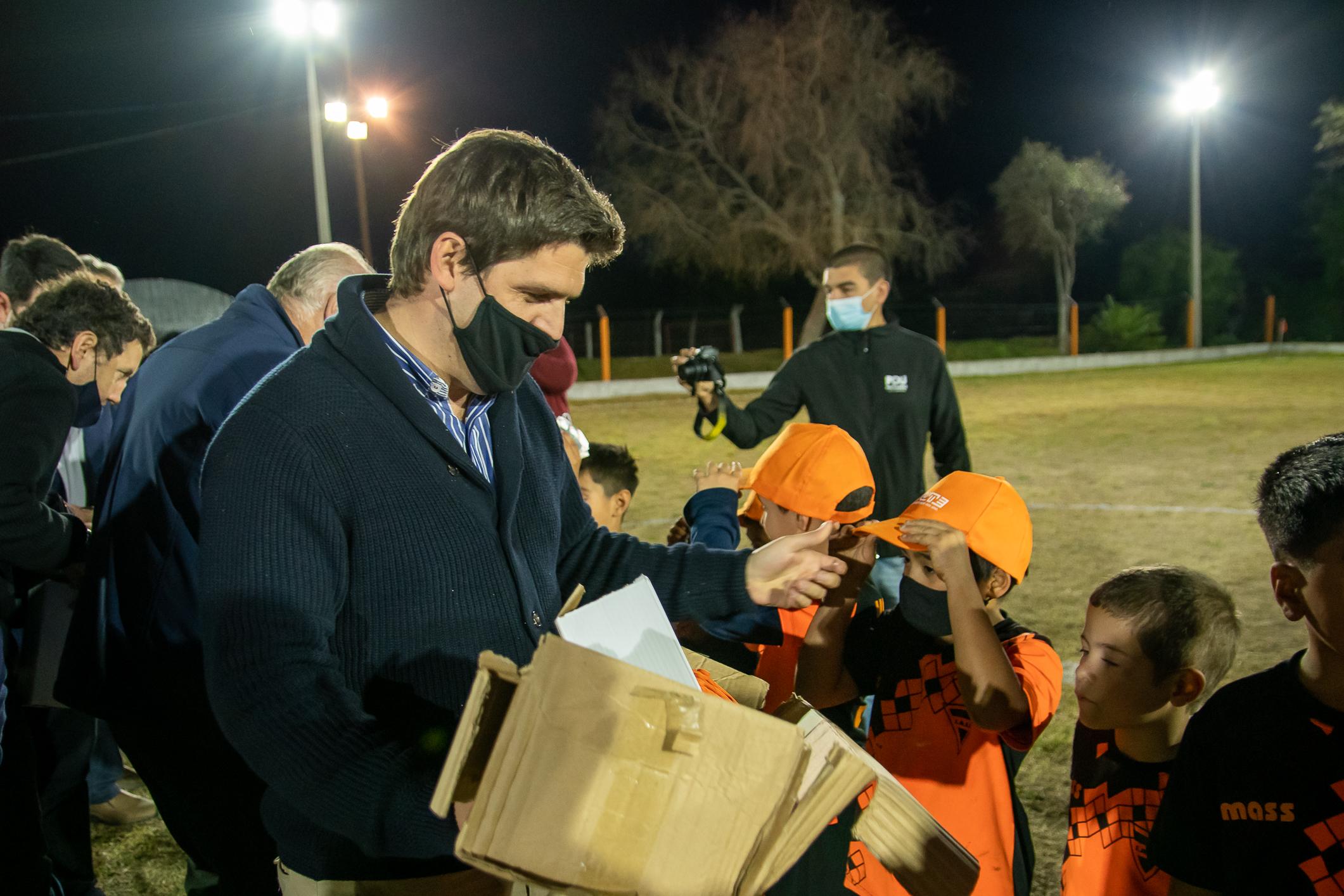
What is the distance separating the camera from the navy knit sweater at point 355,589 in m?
1.36

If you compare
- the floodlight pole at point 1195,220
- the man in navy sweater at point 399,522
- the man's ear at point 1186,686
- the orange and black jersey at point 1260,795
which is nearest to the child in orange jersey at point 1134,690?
the man's ear at point 1186,686

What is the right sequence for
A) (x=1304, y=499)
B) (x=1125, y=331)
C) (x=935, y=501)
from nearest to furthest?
1. (x=1304, y=499)
2. (x=935, y=501)
3. (x=1125, y=331)

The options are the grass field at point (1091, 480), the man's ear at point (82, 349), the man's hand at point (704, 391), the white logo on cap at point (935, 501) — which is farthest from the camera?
the man's hand at point (704, 391)

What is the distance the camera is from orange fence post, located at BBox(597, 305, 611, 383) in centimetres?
2412

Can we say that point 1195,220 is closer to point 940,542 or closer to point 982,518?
point 982,518

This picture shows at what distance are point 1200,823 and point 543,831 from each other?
1250 mm

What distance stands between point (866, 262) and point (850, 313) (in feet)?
0.95

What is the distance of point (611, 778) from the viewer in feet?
3.86

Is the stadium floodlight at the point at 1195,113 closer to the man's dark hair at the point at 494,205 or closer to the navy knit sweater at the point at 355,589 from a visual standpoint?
the man's dark hair at the point at 494,205

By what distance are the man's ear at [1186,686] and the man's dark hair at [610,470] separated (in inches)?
85.4

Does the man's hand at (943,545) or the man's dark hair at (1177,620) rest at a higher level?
the man's hand at (943,545)

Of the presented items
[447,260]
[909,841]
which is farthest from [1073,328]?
[447,260]

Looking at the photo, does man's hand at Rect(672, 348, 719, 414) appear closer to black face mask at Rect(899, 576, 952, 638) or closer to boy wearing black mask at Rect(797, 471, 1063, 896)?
boy wearing black mask at Rect(797, 471, 1063, 896)

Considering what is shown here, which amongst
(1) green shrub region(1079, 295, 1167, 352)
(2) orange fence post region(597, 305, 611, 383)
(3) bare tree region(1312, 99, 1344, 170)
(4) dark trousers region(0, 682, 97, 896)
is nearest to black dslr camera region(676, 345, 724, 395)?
(4) dark trousers region(0, 682, 97, 896)
